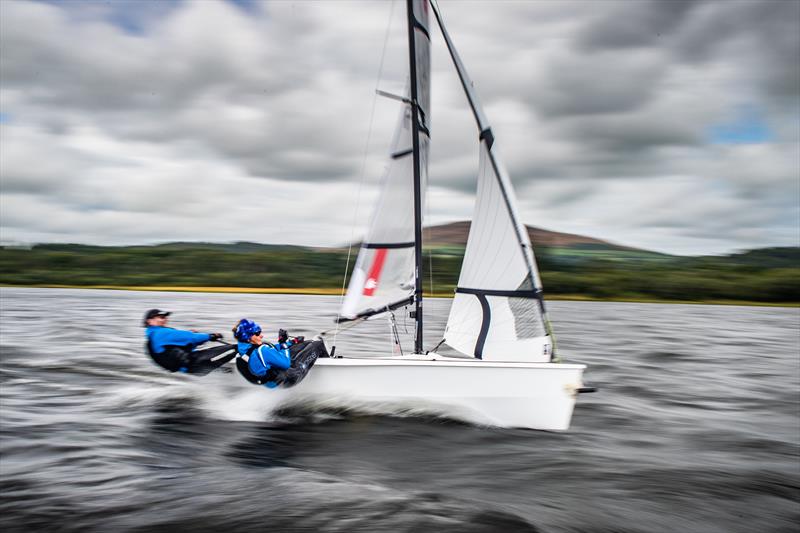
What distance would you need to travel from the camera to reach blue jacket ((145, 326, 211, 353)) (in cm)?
748

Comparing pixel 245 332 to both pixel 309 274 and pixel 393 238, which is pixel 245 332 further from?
pixel 309 274

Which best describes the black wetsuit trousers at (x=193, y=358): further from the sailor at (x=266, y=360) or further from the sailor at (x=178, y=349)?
the sailor at (x=266, y=360)

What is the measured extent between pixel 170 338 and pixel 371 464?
3053 millimetres

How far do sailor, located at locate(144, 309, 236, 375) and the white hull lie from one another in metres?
1.18

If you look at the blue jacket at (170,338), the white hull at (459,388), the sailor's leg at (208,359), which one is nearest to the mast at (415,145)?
the white hull at (459,388)

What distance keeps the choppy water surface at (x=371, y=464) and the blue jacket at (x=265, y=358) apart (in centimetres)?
79

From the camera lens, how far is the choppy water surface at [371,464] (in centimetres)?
527

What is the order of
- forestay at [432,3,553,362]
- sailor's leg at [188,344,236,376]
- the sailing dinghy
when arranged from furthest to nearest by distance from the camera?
forestay at [432,3,553,362] → sailor's leg at [188,344,236,376] → the sailing dinghy

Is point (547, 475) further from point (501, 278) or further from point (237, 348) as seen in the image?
point (237, 348)

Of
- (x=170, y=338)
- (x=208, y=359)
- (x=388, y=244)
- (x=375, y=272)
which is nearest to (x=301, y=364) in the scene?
(x=208, y=359)

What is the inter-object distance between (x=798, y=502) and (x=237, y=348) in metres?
Answer: 6.44

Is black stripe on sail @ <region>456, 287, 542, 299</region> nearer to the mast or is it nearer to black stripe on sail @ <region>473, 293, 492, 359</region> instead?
black stripe on sail @ <region>473, 293, 492, 359</region>

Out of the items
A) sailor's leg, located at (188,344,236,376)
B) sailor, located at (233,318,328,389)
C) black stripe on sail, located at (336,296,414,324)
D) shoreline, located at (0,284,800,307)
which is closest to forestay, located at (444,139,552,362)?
black stripe on sail, located at (336,296,414,324)

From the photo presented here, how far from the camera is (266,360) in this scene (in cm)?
737
